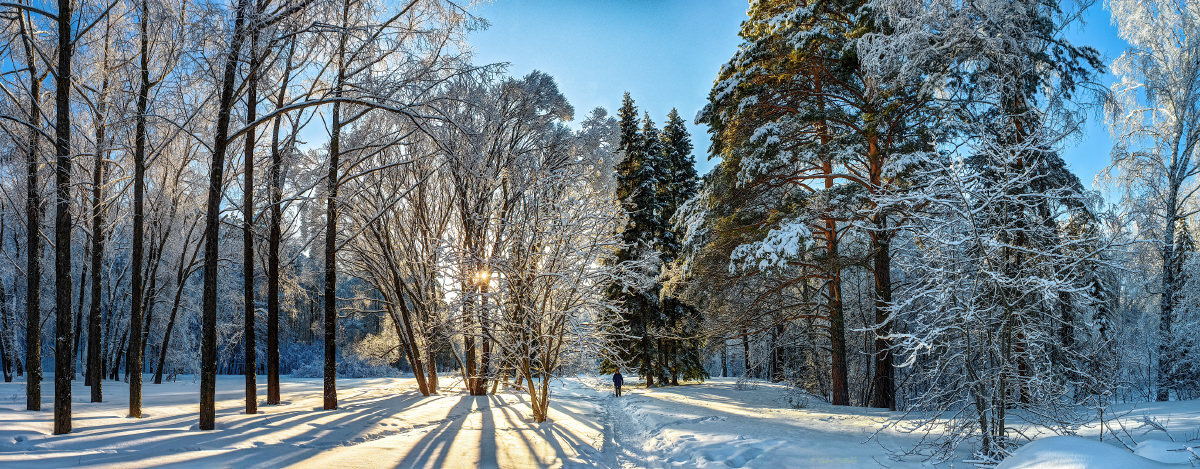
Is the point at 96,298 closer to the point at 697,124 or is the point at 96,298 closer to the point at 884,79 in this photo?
the point at 697,124

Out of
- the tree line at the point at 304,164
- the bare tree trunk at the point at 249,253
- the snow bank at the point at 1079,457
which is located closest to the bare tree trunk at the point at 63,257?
the tree line at the point at 304,164

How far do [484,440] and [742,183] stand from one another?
7.38 m

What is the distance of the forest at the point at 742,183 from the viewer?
570cm

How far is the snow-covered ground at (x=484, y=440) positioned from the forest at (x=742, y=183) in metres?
0.63

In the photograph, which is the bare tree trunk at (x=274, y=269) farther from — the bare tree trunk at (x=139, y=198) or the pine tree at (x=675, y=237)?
the pine tree at (x=675, y=237)

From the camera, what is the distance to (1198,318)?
618 inches

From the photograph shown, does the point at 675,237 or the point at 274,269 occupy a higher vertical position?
the point at 675,237

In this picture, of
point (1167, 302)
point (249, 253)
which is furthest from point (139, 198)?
point (1167, 302)

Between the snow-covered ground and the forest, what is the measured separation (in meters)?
0.63

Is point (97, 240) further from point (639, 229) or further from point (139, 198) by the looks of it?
point (639, 229)

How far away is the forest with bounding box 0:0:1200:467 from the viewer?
5.70 m

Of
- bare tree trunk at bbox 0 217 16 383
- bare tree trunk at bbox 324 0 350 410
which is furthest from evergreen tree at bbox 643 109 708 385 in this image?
bare tree trunk at bbox 0 217 16 383

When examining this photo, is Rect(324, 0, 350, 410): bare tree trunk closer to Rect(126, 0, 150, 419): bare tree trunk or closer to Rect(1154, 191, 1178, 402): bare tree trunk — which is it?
Rect(126, 0, 150, 419): bare tree trunk

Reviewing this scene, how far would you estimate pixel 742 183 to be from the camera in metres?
11.8
